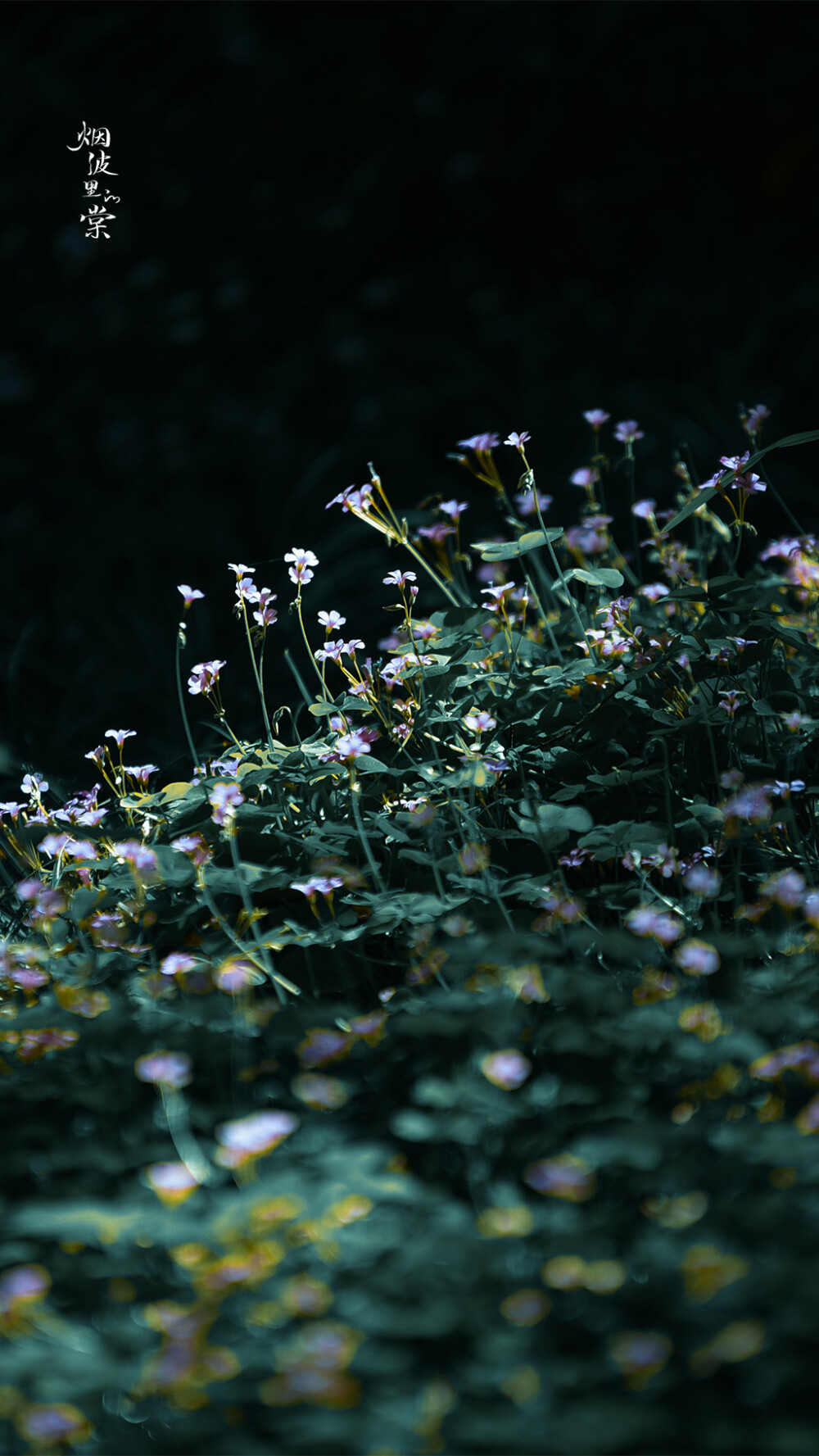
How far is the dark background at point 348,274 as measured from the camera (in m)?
3.76

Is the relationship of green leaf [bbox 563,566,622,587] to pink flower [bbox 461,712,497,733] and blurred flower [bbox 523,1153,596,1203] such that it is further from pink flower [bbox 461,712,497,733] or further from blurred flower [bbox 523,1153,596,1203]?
blurred flower [bbox 523,1153,596,1203]

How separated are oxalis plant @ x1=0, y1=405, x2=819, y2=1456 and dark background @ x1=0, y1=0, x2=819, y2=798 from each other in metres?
1.35

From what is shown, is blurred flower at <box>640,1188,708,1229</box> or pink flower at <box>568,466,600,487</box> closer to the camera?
blurred flower at <box>640,1188,708,1229</box>

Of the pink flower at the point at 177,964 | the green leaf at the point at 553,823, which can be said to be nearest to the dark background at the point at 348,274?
the green leaf at the point at 553,823

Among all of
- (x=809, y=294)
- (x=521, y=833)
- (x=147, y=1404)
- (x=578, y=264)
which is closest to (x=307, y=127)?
(x=578, y=264)

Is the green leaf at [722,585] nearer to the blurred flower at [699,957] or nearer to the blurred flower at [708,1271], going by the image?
the blurred flower at [699,957]

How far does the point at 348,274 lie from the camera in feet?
12.6

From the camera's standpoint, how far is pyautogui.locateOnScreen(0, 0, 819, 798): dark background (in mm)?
3764

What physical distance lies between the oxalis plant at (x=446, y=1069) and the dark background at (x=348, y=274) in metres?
1.35

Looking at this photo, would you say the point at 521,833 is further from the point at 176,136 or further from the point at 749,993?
the point at 176,136

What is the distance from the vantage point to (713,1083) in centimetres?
133

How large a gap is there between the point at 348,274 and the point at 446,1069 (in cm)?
310

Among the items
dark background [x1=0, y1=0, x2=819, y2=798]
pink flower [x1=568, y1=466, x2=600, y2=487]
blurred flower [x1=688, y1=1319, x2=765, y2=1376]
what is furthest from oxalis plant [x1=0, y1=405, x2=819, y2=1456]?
dark background [x1=0, y1=0, x2=819, y2=798]

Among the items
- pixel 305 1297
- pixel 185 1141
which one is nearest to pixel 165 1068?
pixel 185 1141
